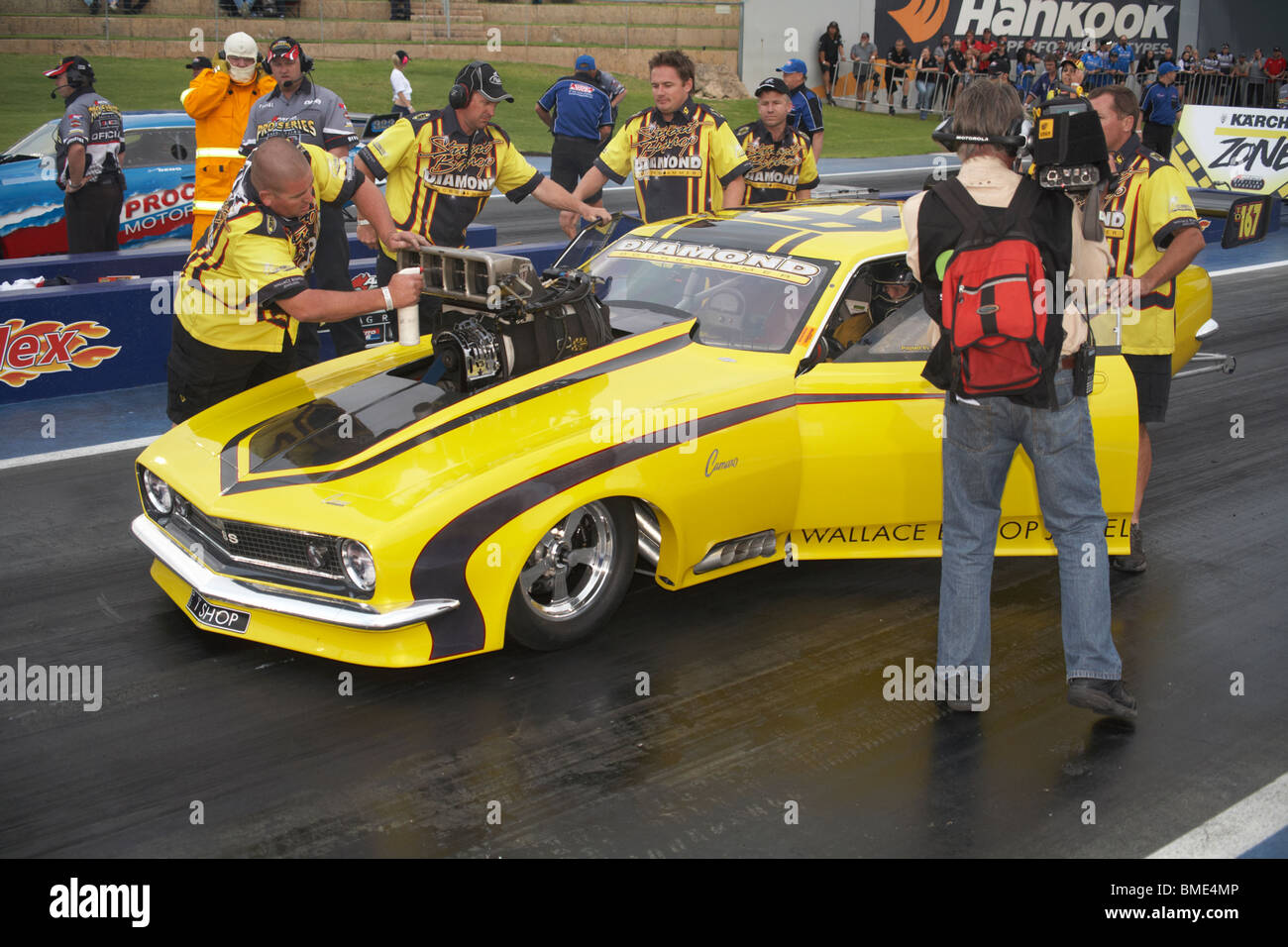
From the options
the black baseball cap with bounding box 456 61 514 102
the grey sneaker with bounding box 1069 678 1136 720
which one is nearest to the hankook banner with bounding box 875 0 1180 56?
the black baseball cap with bounding box 456 61 514 102

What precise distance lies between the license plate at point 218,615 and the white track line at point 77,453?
9.04 ft

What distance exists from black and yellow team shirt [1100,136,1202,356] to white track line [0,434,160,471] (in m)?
4.98

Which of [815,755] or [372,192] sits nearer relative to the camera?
[815,755]

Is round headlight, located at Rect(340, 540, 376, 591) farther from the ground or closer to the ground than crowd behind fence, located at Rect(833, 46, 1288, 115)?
closer to the ground

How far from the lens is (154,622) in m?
5.20

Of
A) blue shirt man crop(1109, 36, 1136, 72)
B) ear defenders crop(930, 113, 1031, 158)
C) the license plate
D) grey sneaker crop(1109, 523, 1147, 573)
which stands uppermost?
blue shirt man crop(1109, 36, 1136, 72)

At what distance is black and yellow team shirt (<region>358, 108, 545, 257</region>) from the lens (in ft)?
25.7

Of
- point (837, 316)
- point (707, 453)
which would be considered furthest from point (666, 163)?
point (707, 453)

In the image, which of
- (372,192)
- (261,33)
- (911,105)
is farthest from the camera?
(911,105)

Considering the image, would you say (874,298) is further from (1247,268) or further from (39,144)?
(1247,268)

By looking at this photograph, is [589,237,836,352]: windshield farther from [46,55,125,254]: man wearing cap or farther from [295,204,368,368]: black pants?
→ [46,55,125,254]: man wearing cap

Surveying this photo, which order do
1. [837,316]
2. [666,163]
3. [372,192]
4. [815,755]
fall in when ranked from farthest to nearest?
[666,163], [372,192], [837,316], [815,755]

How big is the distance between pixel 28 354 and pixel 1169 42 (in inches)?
1651
